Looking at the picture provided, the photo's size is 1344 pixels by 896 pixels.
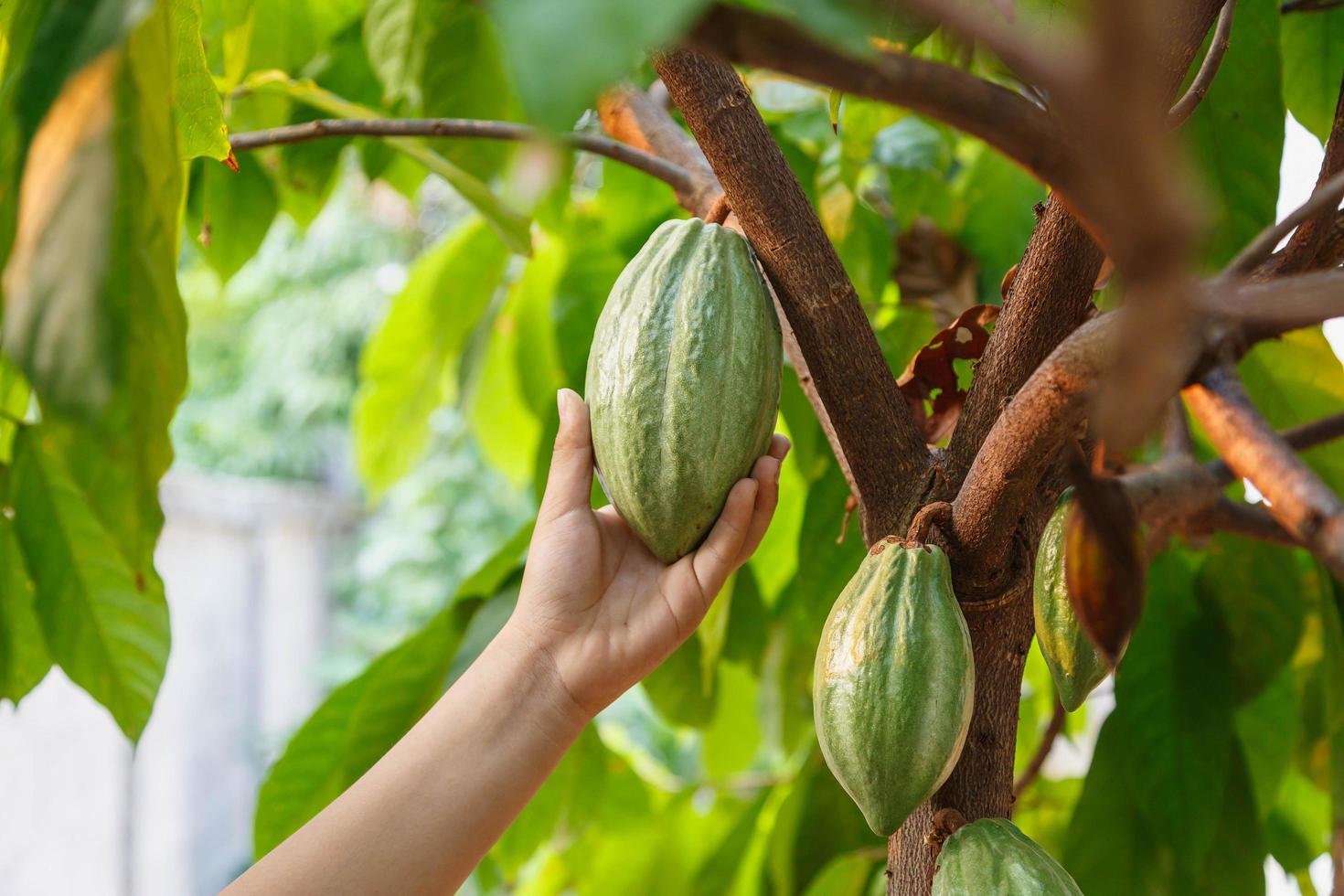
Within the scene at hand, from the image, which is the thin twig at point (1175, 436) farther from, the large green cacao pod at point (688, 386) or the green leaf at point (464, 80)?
the green leaf at point (464, 80)

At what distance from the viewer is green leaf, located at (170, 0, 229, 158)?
1.77 feet

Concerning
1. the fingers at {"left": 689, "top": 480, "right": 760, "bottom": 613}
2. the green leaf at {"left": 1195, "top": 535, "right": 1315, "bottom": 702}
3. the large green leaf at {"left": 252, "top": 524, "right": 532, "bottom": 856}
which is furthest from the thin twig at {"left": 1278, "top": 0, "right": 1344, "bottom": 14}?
the large green leaf at {"left": 252, "top": 524, "right": 532, "bottom": 856}

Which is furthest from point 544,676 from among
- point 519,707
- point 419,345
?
point 419,345

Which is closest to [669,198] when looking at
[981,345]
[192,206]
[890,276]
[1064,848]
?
[890,276]

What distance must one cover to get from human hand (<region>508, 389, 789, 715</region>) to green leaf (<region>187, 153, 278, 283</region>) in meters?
0.57

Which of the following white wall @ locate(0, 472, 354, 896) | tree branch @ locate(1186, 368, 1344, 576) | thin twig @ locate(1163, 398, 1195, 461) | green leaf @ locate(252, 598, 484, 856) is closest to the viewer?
tree branch @ locate(1186, 368, 1344, 576)

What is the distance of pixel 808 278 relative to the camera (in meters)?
0.60

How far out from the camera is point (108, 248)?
0.31m

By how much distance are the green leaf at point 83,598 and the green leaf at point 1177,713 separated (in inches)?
26.3

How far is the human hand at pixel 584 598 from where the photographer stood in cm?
70

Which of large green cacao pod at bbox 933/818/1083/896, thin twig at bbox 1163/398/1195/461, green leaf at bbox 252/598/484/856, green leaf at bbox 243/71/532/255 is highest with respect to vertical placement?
green leaf at bbox 243/71/532/255

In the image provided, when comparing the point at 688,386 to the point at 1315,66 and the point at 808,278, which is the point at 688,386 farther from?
the point at 1315,66

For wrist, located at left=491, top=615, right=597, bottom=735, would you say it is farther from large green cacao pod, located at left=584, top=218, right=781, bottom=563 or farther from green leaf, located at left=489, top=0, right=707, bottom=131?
green leaf, located at left=489, top=0, right=707, bottom=131

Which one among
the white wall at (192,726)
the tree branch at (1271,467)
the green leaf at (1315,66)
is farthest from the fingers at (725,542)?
the white wall at (192,726)
